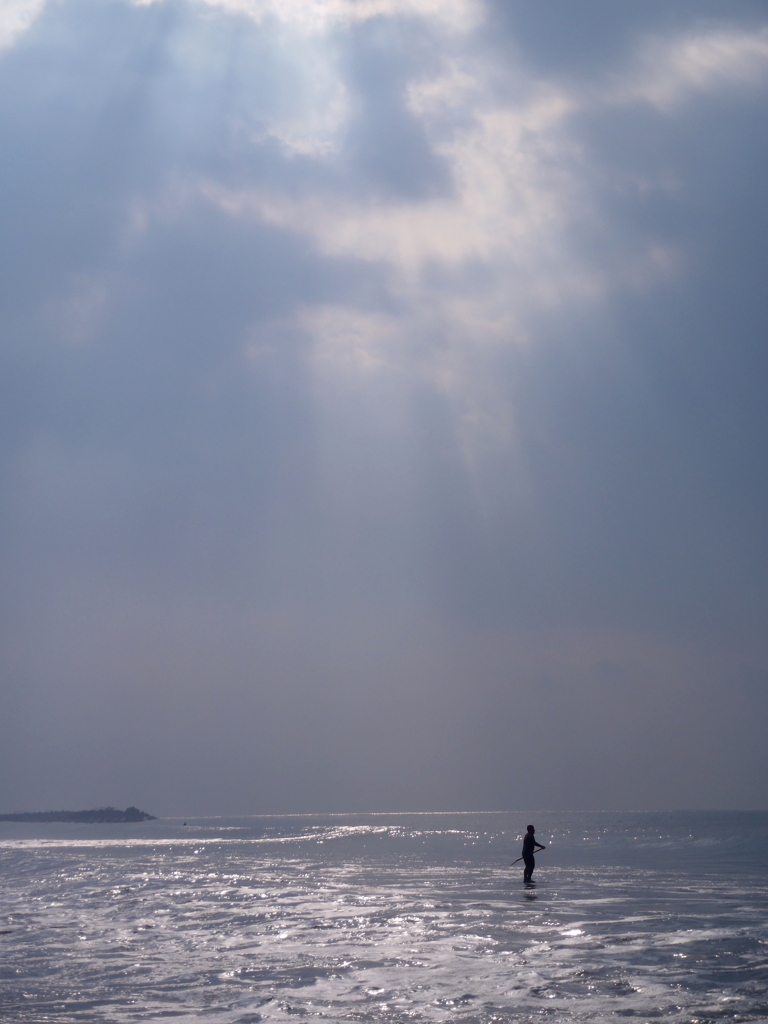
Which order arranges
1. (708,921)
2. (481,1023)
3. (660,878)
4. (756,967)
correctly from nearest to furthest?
(481,1023), (756,967), (708,921), (660,878)

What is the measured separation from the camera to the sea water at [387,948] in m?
11.2

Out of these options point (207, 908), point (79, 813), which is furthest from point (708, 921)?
point (79, 813)

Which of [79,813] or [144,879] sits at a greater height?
[144,879]

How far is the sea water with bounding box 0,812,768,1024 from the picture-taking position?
36.7 ft

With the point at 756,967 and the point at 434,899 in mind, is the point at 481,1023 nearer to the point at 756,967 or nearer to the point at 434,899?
the point at 756,967

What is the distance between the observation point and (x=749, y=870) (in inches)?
1291

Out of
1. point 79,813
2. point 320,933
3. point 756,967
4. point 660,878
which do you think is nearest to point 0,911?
point 320,933

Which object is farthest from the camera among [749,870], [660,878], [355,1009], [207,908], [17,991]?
[749,870]

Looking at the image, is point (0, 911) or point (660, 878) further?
point (660, 878)

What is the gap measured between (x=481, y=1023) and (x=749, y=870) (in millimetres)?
26659

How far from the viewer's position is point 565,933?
53.6ft

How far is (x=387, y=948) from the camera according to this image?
15.0 metres

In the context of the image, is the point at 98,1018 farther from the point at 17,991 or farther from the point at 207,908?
the point at 207,908

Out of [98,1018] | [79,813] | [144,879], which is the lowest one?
[79,813]
